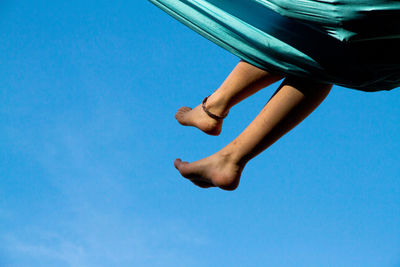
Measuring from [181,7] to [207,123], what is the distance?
30.5 inches

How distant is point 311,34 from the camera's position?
1.30 metres

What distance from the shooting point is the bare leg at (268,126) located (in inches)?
59.7

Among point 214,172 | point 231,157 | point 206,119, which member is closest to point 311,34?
point 231,157

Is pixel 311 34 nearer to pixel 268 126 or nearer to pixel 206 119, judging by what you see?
pixel 268 126

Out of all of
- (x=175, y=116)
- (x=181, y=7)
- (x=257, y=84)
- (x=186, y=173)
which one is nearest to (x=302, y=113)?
(x=257, y=84)

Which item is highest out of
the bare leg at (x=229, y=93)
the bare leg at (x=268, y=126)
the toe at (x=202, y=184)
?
the bare leg at (x=229, y=93)

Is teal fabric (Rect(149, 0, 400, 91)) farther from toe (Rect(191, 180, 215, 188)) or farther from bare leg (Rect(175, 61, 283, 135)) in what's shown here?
toe (Rect(191, 180, 215, 188))

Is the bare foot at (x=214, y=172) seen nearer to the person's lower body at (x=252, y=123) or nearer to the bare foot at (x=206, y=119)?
the person's lower body at (x=252, y=123)

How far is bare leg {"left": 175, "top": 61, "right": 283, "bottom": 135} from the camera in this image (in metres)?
1.70

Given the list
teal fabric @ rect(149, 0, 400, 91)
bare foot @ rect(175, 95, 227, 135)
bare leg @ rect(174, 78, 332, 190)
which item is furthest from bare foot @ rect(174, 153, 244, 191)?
teal fabric @ rect(149, 0, 400, 91)

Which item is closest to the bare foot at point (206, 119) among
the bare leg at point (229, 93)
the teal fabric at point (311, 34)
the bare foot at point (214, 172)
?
the bare leg at point (229, 93)

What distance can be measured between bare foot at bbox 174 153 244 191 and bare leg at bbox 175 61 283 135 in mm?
203

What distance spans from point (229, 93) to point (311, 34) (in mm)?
637

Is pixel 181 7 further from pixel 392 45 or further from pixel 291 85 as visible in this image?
pixel 392 45
